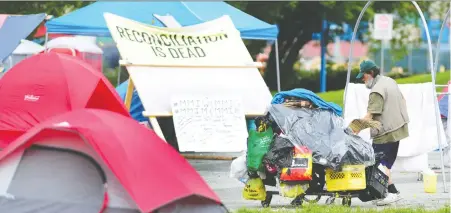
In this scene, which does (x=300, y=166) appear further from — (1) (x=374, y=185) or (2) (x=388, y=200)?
(2) (x=388, y=200)

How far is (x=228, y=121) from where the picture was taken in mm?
15078

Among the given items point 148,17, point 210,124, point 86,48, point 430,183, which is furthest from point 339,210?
point 86,48

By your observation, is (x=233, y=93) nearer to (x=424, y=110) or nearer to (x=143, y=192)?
(x=424, y=110)

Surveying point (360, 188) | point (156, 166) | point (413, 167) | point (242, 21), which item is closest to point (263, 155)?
point (360, 188)

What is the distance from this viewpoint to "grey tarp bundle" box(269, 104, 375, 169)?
11578 mm

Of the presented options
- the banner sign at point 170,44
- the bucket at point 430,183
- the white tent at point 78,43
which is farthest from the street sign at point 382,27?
the bucket at point 430,183

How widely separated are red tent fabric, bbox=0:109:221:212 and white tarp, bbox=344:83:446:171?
5.89m

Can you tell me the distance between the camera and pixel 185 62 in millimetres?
15172

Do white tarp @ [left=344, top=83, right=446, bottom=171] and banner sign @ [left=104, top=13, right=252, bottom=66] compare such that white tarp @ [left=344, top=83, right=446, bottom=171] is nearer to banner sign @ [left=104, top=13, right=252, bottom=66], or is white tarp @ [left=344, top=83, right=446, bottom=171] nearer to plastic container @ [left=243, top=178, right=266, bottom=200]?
banner sign @ [left=104, top=13, right=252, bottom=66]

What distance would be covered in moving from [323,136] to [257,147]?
66cm

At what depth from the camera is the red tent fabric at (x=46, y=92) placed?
12.6 m

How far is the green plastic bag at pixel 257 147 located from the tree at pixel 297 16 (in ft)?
64.4

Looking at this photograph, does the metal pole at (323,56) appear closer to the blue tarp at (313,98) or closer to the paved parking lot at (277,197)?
the paved parking lot at (277,197)

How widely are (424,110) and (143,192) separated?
695 cm
